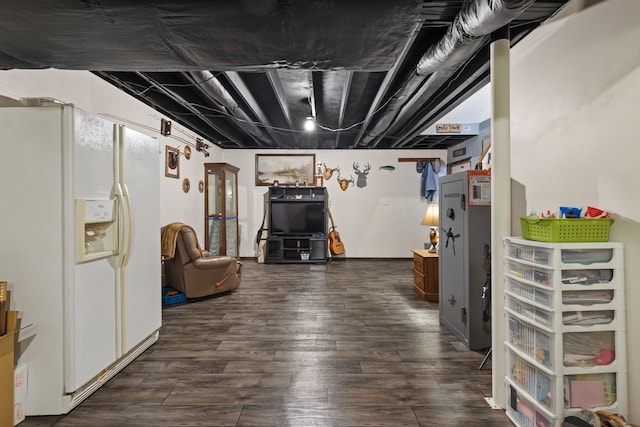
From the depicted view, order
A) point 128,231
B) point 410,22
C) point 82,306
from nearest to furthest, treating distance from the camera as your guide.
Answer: point 410,22
point 82,306
point 128,231

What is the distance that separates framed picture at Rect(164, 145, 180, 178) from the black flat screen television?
2.43m

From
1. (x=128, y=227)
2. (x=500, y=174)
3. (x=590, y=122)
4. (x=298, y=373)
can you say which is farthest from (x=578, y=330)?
(x=128, y=227)

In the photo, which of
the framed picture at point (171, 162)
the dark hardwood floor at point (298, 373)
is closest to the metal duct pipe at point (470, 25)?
the dark hardwood floor at point (298, 373)

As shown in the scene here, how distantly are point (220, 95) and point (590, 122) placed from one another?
332 centimetres

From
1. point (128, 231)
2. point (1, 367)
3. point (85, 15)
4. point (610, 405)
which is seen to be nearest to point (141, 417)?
point (1, 367)

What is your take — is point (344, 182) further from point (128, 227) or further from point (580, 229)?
point (580, 229)

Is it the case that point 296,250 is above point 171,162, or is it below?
below

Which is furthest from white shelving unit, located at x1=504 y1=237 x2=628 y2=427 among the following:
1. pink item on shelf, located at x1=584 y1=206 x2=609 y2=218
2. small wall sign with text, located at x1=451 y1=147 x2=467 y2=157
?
small wall sign with text, located at x1=451 y1=147 x2=467 y2=157

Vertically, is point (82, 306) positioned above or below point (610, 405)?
above

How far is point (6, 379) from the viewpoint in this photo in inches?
65.2

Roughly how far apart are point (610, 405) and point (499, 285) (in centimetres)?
72

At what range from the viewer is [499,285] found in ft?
6.45

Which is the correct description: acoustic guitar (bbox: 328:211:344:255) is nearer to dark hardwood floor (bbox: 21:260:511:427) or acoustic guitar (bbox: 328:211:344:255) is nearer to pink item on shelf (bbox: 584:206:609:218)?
dark hardwood floor (bbox: 21:260:511:427)

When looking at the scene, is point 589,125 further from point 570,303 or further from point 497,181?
point 570,303
